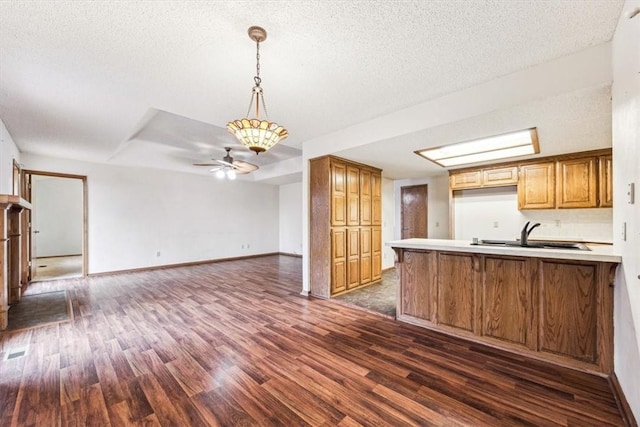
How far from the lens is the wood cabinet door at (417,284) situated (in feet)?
9.70

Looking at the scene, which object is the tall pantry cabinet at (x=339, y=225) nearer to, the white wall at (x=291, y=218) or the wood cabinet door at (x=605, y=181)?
the wood cabinet door at (x=605, y=181)

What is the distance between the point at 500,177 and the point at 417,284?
2835mm

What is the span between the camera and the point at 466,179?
4855 mm

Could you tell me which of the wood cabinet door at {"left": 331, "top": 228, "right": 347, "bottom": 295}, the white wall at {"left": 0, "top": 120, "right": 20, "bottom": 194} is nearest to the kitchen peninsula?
the wood cabinet door at {"left": 331, "top": 228, "right": 347, "bottom": 295}

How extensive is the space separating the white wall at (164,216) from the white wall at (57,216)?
4220 millimetres

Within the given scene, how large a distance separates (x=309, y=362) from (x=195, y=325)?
5.33ft

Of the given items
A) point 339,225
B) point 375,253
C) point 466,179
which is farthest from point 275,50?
point 466,179

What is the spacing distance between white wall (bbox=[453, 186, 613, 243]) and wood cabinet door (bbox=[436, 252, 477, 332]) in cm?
268

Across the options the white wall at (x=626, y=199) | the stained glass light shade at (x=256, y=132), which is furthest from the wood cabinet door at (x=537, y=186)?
the stained glass light shade at (x=256, y=132)

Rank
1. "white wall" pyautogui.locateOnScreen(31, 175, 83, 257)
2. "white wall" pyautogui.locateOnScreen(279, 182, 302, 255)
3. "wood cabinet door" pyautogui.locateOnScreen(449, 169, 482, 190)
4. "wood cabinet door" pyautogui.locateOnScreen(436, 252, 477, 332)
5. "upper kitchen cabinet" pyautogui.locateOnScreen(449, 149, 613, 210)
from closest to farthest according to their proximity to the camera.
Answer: "wood cabinet door" pyautogui.locateOnScreen(436, 252, 477, 332) → "upper kitchen cabinet" pyautogui.locateOnScreen(449, 149, 613, 210) → "wood cabinet door" pyautogui.locateOnScreen(449, 169, 482, 190) → "white wall" pyautogui.locateOnScreen(31, 175, 83, 257) → "white wall" pyautogui.locateOnScreen(279, 182, 302, 255)

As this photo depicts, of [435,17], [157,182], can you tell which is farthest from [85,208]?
[435,17]

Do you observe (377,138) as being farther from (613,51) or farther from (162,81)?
(162,81)

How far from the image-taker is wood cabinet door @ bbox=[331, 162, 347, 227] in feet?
13.6

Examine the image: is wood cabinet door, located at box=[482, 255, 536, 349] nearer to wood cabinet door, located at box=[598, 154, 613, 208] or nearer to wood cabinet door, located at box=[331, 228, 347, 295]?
wood cabinet door, located at box=[331, 228, 347, 295]
